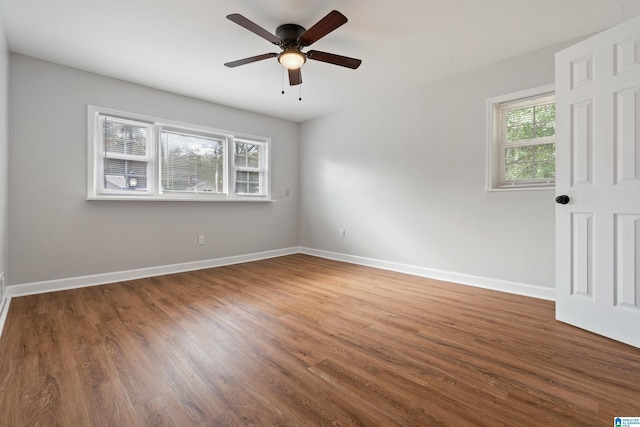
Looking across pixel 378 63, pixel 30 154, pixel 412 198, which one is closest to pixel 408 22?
pixel 378 63

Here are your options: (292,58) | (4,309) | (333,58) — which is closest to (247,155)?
→ (292,58)

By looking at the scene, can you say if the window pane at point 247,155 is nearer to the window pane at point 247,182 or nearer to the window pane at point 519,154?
the window pane at point 247,182

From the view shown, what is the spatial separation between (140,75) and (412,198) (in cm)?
378

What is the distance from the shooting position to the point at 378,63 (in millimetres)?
3174

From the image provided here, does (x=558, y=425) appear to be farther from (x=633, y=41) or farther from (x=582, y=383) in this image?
(x=633, y=41)

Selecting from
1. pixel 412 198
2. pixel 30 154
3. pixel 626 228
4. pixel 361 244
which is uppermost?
pixel 30 154

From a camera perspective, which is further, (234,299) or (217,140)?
(217,140)

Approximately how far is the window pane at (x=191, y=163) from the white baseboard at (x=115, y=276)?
110 cm

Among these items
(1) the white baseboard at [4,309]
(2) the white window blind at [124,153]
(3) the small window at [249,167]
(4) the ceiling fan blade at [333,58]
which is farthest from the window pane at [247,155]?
(1) the white baseboard at [4,309]

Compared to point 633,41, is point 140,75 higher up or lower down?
higher up

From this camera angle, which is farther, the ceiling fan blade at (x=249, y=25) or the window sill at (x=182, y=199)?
the window sill at (x=182, y=199)

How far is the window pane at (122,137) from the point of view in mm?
3461

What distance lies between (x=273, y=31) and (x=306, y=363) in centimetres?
278

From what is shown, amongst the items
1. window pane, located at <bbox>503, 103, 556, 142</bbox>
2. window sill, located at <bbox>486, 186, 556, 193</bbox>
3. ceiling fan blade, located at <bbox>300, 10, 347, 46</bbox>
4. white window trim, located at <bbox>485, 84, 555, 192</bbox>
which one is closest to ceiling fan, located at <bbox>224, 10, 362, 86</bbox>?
ceiling fan blade, located at <bbox>300, 10, 347, 46</bbox>
